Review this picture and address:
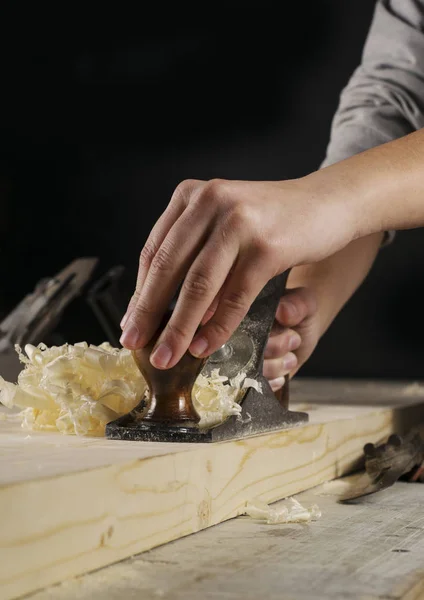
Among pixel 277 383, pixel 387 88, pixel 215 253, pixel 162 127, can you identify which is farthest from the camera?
pixel 162 127

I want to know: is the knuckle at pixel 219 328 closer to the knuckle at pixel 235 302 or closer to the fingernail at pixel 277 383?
the knuckle at pixel 235 302

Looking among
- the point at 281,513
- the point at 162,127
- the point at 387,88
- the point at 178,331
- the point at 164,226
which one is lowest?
the point at 281,513

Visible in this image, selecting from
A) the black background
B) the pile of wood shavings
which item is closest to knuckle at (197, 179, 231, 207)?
the pile of wood shavings

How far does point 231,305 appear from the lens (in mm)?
1030

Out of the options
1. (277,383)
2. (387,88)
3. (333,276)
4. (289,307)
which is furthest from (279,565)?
(387,88)

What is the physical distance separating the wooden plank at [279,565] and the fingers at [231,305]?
0.69 feet

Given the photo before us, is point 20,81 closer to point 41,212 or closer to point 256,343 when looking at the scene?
point 41,212

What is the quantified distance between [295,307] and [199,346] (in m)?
0.57

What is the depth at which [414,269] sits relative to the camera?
137 inches

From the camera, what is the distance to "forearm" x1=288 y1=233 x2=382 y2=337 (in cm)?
174

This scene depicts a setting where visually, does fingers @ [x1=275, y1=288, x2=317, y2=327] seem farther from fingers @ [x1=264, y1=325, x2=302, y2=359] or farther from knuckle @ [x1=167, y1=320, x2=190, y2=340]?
knuckle @ [x1=167, y1=320, x2=190, y2=340]

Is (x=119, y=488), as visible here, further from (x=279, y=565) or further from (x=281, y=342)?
(x=281, y=342)

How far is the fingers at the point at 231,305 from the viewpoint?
1021 millimetres

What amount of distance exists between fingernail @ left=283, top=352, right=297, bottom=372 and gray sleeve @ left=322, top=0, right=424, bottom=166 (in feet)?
1.91
